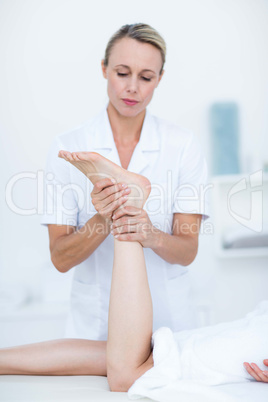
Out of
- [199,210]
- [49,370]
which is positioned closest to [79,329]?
[49,370]

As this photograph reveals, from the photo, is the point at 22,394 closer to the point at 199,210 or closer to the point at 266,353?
the point at 266,353

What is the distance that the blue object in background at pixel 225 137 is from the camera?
112 inches

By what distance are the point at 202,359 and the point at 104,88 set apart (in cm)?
204

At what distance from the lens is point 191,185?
1.67m

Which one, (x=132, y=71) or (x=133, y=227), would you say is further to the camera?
(x=132, y=71)

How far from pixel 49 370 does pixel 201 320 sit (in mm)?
1453

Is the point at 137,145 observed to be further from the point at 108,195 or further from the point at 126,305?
the point at 126,305

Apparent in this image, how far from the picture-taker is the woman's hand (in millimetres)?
1235

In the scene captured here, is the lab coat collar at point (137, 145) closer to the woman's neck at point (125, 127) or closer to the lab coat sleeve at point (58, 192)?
the woman's neck at point (125, 127)

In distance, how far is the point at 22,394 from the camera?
121 cm

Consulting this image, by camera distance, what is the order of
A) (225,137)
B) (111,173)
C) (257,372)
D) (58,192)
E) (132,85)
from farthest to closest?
(225,137)
(58,192)
(132,85)
(111,173)
(257,372)

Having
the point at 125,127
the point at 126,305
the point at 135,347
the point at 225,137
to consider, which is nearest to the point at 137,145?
the point at 125,127

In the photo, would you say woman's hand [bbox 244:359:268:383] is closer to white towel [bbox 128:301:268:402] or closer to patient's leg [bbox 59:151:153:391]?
white towel [bbox 128:301:268:402]

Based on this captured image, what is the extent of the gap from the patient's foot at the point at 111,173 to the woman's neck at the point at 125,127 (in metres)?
0.39
